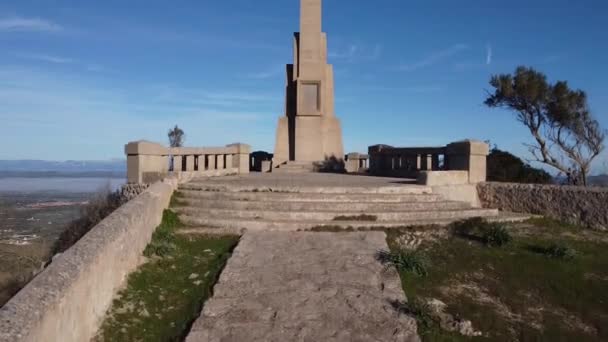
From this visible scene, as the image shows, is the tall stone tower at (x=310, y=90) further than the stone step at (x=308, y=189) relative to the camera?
Yes

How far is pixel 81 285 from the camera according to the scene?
4.50m

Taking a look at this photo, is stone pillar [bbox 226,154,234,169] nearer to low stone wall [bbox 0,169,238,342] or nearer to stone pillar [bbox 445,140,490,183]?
stone pillar [bbox 445,140,490,183]

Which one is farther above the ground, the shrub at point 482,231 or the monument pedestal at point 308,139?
the monument pedestal at point 308,139

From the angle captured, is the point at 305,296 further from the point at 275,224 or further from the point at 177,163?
the point at 177,163

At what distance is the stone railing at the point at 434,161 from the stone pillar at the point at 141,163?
638cm

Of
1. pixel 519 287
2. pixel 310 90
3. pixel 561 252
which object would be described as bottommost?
pixel 519 287

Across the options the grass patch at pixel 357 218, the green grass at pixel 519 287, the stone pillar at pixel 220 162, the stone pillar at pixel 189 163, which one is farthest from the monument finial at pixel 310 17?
the green grass at pixel 519 287

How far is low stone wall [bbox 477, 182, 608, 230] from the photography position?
1055 cm

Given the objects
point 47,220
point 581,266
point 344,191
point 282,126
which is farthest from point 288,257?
point 47,220

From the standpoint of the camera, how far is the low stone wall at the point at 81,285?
350 centimetres

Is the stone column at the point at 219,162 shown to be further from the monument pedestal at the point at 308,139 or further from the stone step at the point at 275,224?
the stone step at the point at 275,224

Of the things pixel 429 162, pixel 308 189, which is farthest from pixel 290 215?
pixel 429 162

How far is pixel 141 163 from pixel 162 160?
870 mm

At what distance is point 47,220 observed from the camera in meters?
38.8
